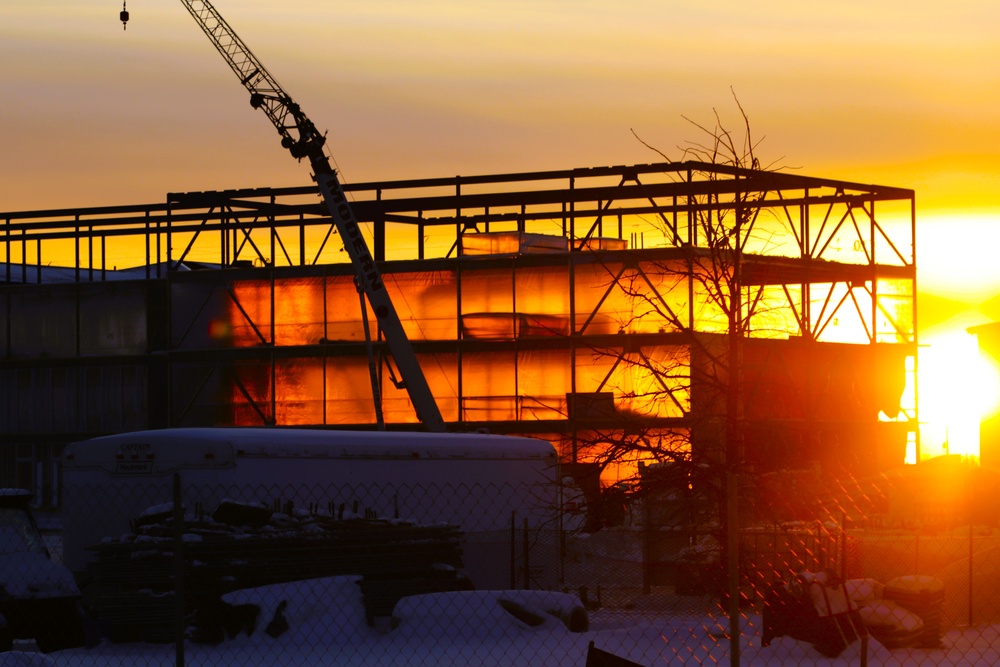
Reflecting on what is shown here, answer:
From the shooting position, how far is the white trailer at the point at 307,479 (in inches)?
898

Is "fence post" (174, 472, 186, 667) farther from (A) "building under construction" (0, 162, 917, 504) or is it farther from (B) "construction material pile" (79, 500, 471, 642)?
(A) "building under construction" (0, 162, 917, 504)

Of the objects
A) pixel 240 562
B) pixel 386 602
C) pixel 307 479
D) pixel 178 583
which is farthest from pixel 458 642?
pixel 178 583

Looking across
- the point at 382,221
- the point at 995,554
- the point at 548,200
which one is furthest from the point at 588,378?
the point at 995,554

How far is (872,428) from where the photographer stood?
203 feet

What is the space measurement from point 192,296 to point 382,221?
356 inches

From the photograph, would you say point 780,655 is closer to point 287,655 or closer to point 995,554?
point 287,655

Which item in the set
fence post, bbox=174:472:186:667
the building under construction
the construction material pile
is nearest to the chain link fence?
the construction material pile

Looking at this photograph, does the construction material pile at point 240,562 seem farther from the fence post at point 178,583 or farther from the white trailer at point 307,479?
the fence post at point 178,583

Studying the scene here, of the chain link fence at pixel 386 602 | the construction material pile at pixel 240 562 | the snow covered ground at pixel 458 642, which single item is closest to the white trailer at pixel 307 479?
the chain link fence at pixel 386 602

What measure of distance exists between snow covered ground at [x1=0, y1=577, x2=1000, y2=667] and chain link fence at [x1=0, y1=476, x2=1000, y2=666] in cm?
3

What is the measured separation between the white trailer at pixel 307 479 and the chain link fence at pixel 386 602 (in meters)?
0.08

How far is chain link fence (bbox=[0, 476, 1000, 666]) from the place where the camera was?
17.2 meters

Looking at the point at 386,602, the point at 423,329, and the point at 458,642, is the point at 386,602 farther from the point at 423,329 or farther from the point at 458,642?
the point at 423,329

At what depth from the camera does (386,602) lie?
2033cm
